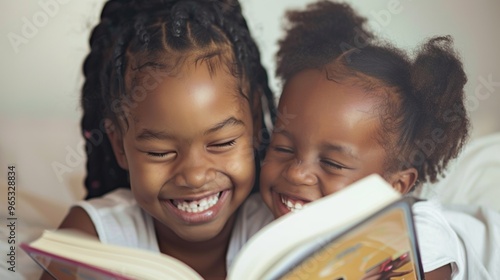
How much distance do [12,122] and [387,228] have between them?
56 cm

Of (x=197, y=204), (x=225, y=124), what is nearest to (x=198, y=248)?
(x=197, y=204)

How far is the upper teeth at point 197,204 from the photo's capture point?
0.82m

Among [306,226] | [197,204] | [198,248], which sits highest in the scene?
[306,226]

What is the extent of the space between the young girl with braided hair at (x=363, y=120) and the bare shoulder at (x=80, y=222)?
0.24m

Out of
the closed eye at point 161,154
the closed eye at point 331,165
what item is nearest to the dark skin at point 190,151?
the closed eye at point 161,154

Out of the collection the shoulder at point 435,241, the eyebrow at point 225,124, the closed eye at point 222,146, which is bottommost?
the shoulder at point 435,241

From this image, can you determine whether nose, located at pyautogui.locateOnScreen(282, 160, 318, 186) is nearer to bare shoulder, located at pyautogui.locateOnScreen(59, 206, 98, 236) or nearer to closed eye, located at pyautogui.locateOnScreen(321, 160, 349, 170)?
closed eye, located at pyautogui.locateOnScreen(321, 160, 349, 170)

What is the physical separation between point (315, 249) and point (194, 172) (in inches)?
9.2

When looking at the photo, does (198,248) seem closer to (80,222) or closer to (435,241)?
(80,222)

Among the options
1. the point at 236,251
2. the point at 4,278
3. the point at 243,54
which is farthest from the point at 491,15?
the point at 4,278

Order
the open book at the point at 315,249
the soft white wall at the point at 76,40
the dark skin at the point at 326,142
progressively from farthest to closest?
the soft white wall at the point at 76,40 → the dark skin at the point at 326,142 → the open book at the point at 315,249

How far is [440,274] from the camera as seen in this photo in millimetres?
795

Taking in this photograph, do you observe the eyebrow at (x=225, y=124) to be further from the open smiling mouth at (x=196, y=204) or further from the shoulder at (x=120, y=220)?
the shoulder at (x=120, y=220)

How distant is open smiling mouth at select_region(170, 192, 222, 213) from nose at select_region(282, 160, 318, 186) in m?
0.10
